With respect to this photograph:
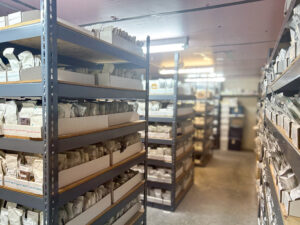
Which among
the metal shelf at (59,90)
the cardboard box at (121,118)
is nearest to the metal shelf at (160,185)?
the cardboard box at (121,118)

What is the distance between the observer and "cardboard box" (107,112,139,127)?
1.91m

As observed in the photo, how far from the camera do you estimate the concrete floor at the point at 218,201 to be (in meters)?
3.20

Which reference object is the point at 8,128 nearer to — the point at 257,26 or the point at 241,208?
the point at 257,26

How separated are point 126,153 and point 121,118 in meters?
0.35

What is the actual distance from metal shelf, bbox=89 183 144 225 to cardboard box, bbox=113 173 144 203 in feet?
0.11

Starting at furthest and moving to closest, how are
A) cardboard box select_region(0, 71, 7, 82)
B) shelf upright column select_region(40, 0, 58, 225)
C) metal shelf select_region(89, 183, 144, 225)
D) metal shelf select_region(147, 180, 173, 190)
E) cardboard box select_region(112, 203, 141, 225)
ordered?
metal shelf select_region(147, 180, 173, 190)
cardboard box select_region(112, 203, 141, 225)
metal shelf select_region(89, 183, 144, 225)
cardboard box select_region(0, 71, 7, 82)
shelf upright column select_region(40, 0, 58, 225)

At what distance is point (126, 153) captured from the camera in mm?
2127

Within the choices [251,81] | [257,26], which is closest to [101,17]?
[257,26]

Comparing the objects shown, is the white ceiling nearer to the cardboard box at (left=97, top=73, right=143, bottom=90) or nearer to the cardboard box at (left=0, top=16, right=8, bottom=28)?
the cardboard box at (left=97, top=73, right=143, bottom=90)

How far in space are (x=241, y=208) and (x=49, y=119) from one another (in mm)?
3488

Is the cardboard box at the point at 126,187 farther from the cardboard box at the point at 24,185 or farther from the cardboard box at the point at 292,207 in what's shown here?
the cardboard box at the point at 292,207

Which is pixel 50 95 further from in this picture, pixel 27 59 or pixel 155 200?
pixel 155 200

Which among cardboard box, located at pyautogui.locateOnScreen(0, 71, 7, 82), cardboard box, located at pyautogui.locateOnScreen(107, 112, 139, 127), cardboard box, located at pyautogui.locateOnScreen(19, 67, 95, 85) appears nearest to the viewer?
cardboard box, located at pyautogui.locateOnScreen(19, 67, 95, 85)

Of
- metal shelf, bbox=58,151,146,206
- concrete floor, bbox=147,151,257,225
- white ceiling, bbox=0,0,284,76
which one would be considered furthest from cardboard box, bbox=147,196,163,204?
white ceiling, bbox=0,0,284,76
